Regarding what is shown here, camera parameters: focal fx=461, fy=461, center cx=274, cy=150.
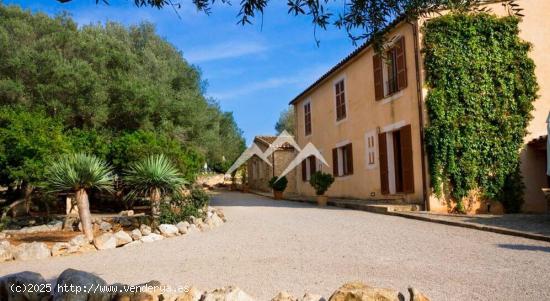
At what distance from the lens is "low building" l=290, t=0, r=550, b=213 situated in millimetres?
12938

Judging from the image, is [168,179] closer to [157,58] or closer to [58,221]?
[58,221]

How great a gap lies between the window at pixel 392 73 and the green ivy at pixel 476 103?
1001mm

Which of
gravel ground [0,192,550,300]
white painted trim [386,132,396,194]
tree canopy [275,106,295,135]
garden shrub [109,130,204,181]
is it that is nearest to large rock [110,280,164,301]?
gravel ground [0,192,550,300]

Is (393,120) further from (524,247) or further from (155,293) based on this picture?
(155,293)

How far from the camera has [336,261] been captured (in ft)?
21.3

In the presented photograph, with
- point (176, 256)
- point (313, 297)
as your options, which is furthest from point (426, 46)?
point (313, 297)

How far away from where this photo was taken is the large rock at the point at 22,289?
14.2 ft

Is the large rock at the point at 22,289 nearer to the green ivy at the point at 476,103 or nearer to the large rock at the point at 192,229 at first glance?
the large rock at the point at 192,229

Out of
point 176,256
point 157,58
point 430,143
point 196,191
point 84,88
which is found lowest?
point 176,256

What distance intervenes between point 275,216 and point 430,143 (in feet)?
15.4

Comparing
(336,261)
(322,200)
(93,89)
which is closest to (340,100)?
(322,200)

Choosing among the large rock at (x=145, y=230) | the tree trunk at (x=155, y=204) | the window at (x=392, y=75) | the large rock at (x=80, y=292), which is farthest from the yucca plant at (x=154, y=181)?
the window at (x=392, y=75)

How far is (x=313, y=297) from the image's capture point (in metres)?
3.69

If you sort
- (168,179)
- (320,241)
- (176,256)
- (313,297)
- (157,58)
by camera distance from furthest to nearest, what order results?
(157,58) < (168,179) < (320,241) < (176,256) < (313,297)
